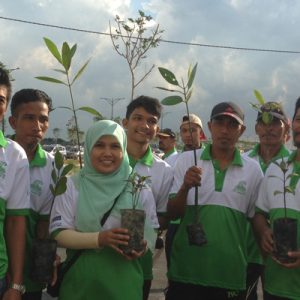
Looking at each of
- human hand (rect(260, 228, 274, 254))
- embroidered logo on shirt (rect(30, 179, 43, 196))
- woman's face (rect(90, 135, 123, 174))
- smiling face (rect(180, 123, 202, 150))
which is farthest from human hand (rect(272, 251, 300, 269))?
smiling face (rect(180, 123, 202, 150))

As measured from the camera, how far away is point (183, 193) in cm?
304

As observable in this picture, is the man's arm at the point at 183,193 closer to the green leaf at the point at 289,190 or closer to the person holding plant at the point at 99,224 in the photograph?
the person holding plant at the point at 99,224

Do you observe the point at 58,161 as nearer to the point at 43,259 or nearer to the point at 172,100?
the point at 43,259

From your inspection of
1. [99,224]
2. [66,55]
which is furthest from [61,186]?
[66,55]

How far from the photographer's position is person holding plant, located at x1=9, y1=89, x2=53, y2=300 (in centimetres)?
292

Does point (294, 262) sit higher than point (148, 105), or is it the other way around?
point (148, 105)

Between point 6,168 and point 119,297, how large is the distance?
93 centimetres

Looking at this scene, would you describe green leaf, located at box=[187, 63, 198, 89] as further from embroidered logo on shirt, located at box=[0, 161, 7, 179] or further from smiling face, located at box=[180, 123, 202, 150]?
smiling face, located at box=[180, 123, 202, 150]

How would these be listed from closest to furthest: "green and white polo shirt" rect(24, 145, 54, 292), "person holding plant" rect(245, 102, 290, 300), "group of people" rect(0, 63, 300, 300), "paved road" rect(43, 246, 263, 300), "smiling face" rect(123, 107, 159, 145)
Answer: "group of people" rect(0, 63, 300, 300) → "green and white polo shirt" rect(24, 145, 54, 292) → "smiling face" rect(123, 107, 159, 145) → "person holding plant" rect(245, 102, 290, 300) → "paved road" rect(43, 246, 263, 300)

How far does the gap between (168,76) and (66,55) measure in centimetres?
64

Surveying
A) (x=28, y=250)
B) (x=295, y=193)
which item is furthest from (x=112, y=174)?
(x=295, y=193)

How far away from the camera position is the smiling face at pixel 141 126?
338 centimetres

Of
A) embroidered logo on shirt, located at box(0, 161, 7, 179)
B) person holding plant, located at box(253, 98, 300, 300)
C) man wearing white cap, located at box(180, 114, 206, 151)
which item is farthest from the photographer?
man wearing white cap, located at box(180, 114, 206, 151)

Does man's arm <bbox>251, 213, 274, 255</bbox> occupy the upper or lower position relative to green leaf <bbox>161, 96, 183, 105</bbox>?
lower
